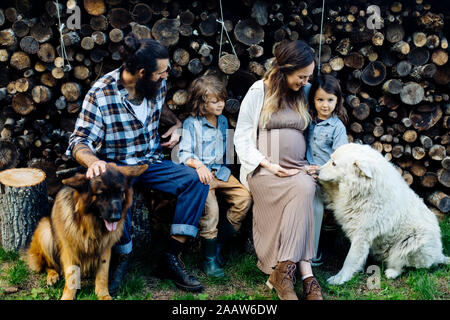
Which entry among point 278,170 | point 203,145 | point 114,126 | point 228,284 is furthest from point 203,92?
point 228,284

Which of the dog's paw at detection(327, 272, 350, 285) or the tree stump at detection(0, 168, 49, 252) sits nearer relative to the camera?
the dog's paw at detection(327, 272, 350, 285)

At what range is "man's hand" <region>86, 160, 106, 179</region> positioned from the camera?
112 inches

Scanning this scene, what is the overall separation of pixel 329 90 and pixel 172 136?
1488mm

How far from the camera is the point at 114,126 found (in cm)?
353

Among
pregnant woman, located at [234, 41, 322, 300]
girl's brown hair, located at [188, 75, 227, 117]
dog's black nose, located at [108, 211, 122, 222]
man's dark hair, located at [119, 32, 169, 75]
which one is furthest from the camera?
girl's brown hair, located at [188, 75, 227, 117]

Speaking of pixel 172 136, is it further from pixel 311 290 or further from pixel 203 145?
pixel 311 290

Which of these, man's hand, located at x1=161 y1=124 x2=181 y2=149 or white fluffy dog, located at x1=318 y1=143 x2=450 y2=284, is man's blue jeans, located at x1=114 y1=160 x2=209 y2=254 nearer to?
A: man's hand, located at x1=161 y1=124 x2=181 y2=149

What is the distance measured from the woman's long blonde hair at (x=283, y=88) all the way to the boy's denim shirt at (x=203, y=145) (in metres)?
0.52

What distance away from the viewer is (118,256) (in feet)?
11.4

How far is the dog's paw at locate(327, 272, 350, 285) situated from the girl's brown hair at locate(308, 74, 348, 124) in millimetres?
1412

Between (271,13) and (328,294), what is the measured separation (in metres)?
2.67

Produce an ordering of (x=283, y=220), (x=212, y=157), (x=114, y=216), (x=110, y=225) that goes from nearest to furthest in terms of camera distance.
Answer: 1. (x=114, y=216)
2. (x=110, y=225)
3. (x=283, y=220)
4. (x=212, y=157)

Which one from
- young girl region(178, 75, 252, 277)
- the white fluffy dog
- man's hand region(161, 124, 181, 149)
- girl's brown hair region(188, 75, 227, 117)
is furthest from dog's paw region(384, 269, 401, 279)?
man's hand region(161, 124, 181, 149)

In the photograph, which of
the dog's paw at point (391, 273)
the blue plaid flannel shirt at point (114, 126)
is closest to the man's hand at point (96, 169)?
the blue plaid flannel shirt at point (114, 126)
